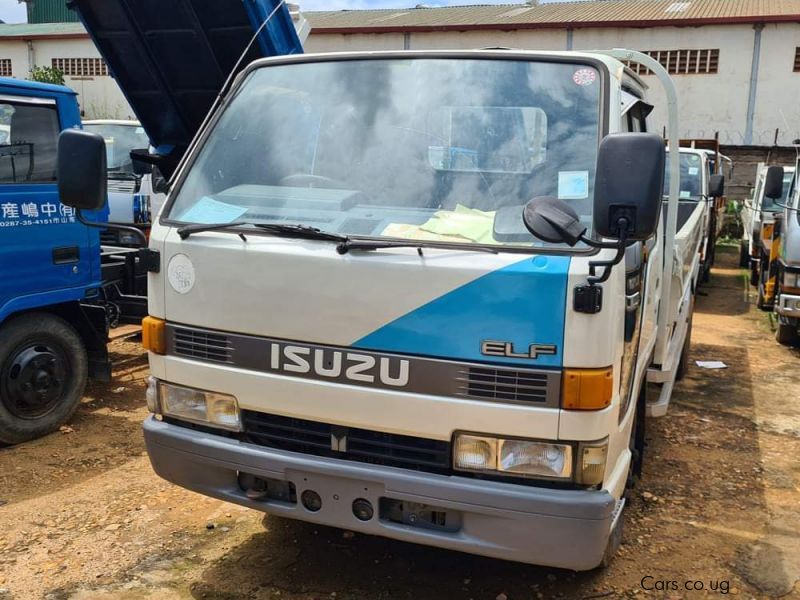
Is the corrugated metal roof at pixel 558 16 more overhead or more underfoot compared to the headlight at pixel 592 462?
more overhead

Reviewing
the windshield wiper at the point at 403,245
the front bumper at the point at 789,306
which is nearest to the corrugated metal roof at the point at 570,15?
the front bumper at the point at 789,306

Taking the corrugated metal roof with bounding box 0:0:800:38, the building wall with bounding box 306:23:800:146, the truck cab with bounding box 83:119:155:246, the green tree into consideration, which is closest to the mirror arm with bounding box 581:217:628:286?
the truck cab with bounding box 83:119:155:246

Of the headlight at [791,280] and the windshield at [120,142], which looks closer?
the headlight at [791,280]

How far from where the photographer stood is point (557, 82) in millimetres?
2947

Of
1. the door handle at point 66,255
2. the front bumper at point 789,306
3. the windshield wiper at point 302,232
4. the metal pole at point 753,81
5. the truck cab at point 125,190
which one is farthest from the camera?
the metal pole at point 753,81

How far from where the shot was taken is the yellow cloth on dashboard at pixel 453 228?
8.94ft

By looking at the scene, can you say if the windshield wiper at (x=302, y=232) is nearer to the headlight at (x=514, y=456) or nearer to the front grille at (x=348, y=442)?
the front grille at (x=348, y=442)

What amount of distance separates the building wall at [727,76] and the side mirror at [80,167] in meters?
18.7

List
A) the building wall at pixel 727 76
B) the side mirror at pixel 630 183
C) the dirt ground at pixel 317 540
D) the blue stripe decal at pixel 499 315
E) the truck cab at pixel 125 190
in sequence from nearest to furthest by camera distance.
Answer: the side mirror at pixel 630 183 < the blue stripe decal at pixel 499 315 < the dirt ground at pixel 317 540 < the truck cab at pixel 125 190 < the building wall at pixel 727 76

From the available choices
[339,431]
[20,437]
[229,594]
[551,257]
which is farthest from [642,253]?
[20,437]

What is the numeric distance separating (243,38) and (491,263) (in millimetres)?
3191

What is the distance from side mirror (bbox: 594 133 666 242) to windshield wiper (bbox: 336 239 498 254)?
43cm

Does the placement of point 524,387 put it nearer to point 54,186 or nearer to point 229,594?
point 229,594

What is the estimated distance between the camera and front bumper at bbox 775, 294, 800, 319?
747 cm
